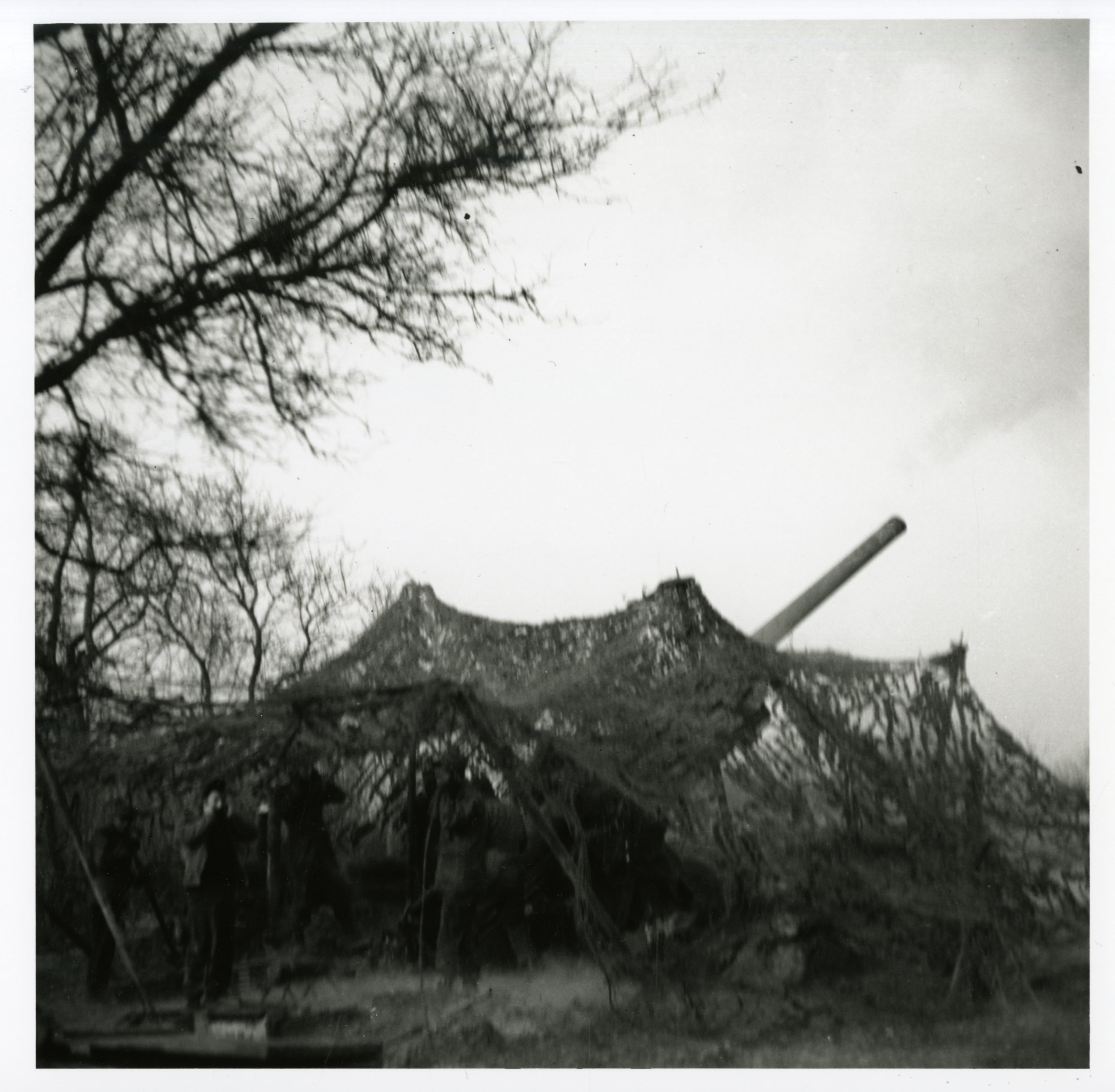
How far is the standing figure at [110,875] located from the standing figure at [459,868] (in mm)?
1303

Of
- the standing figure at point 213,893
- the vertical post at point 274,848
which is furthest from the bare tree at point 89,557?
the vertical post at point 274,848

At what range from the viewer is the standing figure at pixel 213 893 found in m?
5.50

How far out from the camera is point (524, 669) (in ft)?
19.0

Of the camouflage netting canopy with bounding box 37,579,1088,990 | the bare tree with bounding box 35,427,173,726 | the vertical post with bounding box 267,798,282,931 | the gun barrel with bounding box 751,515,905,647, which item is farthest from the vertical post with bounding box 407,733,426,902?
the gun barrel with bounding box 751,515,905,647

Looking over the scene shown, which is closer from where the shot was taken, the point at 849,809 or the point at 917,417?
the point at 849,809

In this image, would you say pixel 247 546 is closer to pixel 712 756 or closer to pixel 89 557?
pixel 89 557

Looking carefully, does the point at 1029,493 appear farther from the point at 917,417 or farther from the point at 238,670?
the point at 238,670

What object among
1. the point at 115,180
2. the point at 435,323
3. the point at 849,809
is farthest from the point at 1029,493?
the point at 115,180

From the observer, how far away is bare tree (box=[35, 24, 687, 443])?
19.3 ft

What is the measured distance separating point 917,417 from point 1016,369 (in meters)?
0.47

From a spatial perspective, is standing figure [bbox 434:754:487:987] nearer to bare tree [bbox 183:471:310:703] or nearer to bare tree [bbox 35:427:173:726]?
bare tree [bbox 183:471:310:703]

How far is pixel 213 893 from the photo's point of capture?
5547 millimetres

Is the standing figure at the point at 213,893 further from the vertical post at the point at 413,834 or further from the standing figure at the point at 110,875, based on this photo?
the vertical post at the point at 413,834

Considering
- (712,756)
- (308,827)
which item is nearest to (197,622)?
(308,827)
